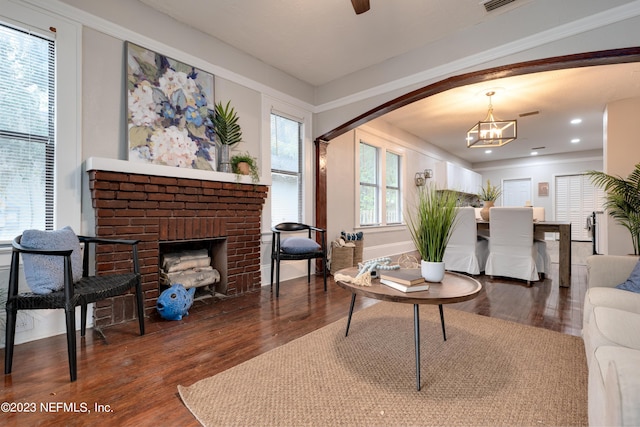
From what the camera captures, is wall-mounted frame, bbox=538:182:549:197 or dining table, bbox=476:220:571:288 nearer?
dining table, bbox=476:220:571:288

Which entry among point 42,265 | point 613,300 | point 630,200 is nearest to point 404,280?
point 613,300

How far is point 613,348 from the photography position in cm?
102

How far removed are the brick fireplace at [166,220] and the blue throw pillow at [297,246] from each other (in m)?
0.37

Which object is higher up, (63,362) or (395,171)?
(395,171)

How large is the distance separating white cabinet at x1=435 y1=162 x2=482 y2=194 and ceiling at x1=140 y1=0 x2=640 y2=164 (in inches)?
71.7

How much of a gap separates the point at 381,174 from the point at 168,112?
3933 mm

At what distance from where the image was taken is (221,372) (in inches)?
64.7

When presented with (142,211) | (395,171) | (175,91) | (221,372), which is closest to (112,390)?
(221,372)

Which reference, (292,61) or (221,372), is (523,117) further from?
(221,372)

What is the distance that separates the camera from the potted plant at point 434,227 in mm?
1727

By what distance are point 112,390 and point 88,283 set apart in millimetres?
771

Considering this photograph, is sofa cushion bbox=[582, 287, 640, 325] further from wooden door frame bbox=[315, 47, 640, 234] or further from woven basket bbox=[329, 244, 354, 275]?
Answer: woven basket bbox=[329, 244, 354, 275]

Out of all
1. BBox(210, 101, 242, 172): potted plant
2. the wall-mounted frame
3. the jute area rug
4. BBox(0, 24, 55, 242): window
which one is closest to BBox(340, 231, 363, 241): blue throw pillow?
BBox(210, 101, 242, 172): potted plant

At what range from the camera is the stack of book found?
1.60 metres
